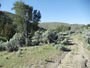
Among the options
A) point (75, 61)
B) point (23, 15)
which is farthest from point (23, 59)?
point (23, 15)

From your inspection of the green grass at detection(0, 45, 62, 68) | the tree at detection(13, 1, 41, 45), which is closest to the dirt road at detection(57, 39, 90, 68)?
the green grass at detection(0, 45, 62, 68)

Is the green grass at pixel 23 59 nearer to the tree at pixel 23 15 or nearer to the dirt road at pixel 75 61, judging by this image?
the dirt road at pixel 75 61

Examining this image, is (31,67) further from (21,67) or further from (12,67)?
(12,67)

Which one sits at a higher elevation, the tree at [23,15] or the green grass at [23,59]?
the tree at [23,15]

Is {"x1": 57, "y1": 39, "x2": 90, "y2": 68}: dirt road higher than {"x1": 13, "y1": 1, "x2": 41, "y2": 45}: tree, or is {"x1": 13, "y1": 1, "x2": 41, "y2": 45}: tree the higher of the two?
{"x1": 13, "y1": 1, "x2": 41, "y2": 45}: tree

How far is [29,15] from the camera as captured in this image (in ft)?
61.1

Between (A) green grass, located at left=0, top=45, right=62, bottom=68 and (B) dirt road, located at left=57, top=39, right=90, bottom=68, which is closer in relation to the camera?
(A) green grass, located at left=0, top=45, right=62, bottom=68

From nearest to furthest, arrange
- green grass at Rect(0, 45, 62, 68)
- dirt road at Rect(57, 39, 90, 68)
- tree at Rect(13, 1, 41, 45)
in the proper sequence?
green grass at Rect(0, 45, 62, 68) < dirt road at Rect(57, 39, 90, 68) < tree at Rect(13, 1, 41, 45)

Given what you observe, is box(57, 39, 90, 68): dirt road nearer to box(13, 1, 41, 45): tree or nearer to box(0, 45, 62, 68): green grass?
box(0, 45, 62, 68): green grass

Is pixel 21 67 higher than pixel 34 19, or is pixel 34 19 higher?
pixel 34 19

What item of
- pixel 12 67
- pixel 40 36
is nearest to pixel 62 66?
pixel 12 67

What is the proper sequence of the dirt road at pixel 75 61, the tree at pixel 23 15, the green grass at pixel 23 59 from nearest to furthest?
the green grass at pixel 23 59 → the dirt road at pixel 75 61 → the tree at pixel 23 15

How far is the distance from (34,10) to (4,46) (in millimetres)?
10102

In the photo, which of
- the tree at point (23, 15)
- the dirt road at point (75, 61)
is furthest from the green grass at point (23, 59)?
the tree at point (23, 15)
